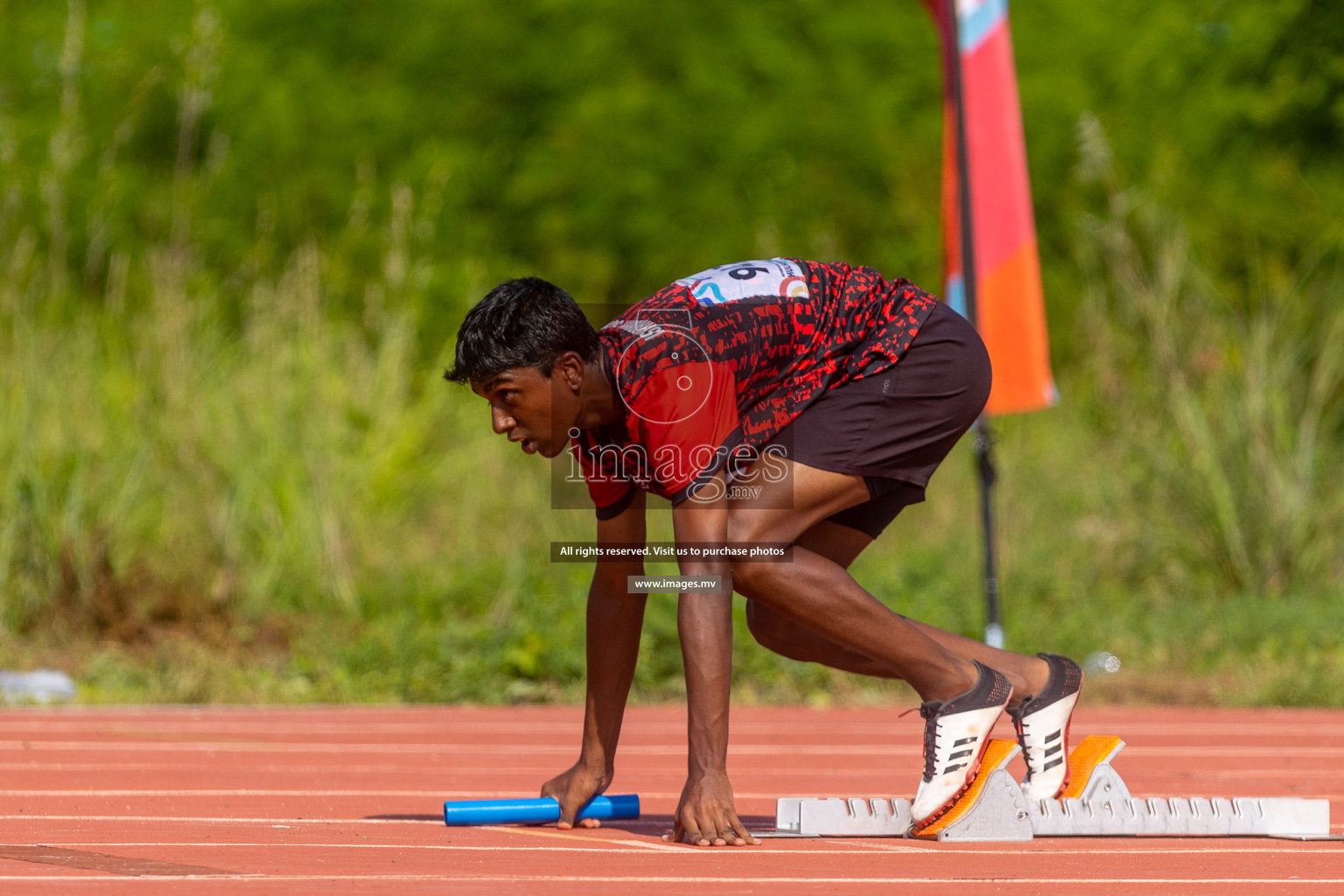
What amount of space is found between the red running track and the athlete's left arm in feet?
0.20

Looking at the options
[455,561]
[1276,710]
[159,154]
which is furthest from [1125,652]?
[159,154]

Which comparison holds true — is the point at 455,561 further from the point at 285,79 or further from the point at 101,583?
the point at 285,79

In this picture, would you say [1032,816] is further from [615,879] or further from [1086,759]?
[615,879]

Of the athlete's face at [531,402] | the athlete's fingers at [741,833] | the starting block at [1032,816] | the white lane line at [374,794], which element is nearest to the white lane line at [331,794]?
the white lane line at [374,794]

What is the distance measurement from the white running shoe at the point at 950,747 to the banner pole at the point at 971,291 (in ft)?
10.3

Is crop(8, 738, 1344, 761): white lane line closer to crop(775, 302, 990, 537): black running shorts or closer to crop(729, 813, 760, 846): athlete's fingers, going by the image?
crop(775, 302, 990, 537): black running shorts

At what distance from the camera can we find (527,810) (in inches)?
168

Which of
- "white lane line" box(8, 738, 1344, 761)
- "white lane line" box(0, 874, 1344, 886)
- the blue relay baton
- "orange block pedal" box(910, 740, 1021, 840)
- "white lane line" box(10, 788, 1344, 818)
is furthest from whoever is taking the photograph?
"white lane line" box(8, 738, 1344, 761)

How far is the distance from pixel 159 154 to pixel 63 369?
9327 mm

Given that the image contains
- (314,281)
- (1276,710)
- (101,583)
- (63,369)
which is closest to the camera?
(1276,710)

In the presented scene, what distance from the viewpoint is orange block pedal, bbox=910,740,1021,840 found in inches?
160

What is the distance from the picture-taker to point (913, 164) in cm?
1794

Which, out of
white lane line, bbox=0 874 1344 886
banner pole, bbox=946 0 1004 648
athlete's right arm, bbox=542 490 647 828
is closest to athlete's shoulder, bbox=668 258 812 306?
athlete's right arm, bbox=542 490 647 828

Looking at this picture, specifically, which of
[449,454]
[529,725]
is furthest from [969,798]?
[449,454]
